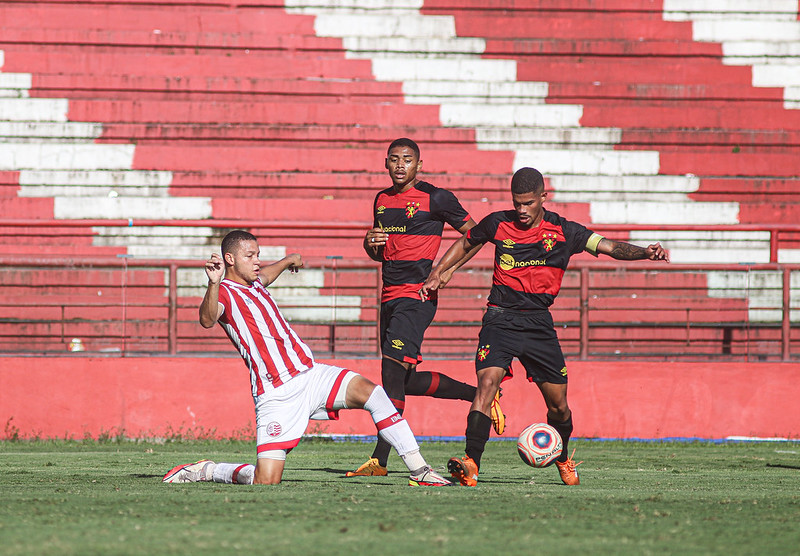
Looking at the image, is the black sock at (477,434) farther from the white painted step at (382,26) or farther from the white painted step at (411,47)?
the white painted step at (382,26)

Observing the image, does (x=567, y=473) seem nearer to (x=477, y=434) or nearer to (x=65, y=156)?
(x=477, y=434)

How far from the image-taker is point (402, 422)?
5.50 m

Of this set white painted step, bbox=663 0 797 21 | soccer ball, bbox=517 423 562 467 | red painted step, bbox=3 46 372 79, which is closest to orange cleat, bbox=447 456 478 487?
soccer ball, bbox=517 423 562 467

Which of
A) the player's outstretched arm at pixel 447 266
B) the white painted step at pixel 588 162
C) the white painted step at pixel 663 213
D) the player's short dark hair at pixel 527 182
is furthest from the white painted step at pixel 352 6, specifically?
the player's short dark hair at pixel 527 182

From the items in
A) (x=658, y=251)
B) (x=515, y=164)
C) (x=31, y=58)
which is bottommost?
(x=658, y=251)

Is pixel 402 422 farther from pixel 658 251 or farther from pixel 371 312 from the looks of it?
pixel 371 312

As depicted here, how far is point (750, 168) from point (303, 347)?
880 centimetres

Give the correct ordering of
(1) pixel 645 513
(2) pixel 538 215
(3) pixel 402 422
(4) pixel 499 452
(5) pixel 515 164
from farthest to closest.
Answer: (5) pixel 515 164
(4) pixel 499 452
(2) pixel 538 215
(3) pixel 402 422
(1) pixel 645 513

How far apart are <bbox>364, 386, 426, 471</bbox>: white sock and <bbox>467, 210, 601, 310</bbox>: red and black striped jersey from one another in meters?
1.02

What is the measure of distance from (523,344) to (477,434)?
0.58 meters

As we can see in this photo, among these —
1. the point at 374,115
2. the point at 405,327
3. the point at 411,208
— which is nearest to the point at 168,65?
the point at 374,115

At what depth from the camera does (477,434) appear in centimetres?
580

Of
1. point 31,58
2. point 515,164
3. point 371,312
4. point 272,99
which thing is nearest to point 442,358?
point 371,312

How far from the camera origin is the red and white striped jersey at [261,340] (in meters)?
5.60
